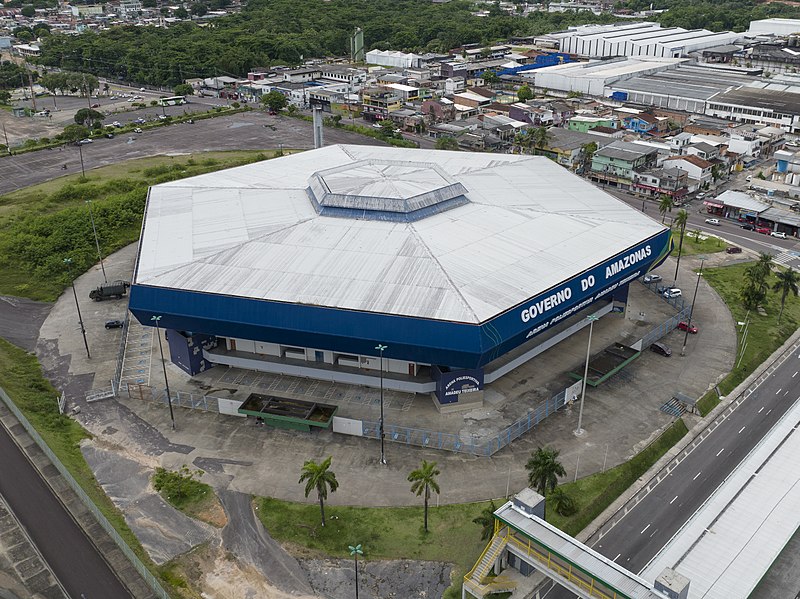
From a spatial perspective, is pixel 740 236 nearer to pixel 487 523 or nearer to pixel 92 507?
pixel 487 523

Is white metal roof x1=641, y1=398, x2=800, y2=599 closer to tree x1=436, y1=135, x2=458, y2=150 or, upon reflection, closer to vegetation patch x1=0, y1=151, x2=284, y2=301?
vegetation patch x1=0, y1=151, x2=284, y2=301

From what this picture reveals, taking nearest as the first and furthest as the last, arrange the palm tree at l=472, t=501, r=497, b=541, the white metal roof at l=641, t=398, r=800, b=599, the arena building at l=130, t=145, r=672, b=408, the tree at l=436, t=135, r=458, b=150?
the white metal roof at l=641, t=398, r=800, b=599
the palm tree at l=472, t=501, r=497, b=541
the arena building at l=130, t=145, r=672, b=408
the tree at l=436, t=135, r=458, b=150

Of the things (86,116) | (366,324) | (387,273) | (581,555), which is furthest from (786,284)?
(86,116)

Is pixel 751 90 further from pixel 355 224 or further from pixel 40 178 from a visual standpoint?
pixel 40 178

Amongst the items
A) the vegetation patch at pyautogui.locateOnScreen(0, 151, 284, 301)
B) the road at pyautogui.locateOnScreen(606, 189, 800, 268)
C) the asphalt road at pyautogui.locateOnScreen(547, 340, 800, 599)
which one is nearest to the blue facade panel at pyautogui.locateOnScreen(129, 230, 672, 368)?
the asphalt road at pyautogui.locateOnScreen(547, 340, 800, 599)

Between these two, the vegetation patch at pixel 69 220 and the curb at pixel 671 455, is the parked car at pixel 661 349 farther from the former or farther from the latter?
the vegetation patch at pixel 69 220

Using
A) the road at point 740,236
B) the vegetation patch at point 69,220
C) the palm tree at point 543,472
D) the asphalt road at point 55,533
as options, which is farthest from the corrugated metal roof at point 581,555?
the road at point 740,236
